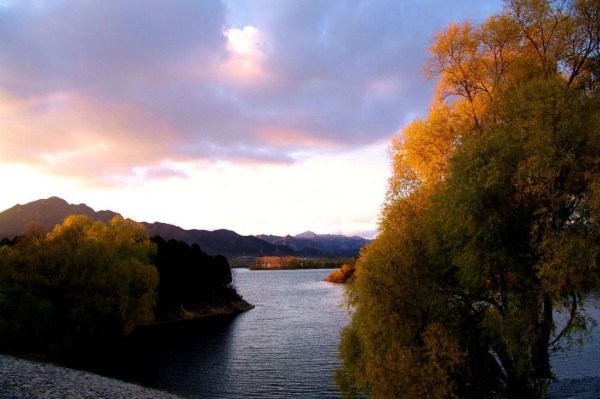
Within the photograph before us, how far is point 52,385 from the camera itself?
97.5 ft

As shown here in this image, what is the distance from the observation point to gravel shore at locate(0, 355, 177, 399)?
85.6 feet

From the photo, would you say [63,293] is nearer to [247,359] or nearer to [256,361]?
[247,359]

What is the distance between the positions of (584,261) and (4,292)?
55.8 metres

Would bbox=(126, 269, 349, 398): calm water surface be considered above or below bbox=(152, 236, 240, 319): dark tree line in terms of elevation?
below

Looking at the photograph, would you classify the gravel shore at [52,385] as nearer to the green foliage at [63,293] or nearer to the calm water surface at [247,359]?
the calm water surface at [247,359]

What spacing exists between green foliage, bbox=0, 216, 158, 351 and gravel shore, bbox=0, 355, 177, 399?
14.6 metres

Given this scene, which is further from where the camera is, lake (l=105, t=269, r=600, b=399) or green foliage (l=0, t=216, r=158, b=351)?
green foliage (l=0, t=216, r=158, b=351)

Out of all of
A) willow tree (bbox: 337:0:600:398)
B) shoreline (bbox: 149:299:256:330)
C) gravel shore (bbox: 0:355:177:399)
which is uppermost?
willow tree (bbox: 337:0:600:398)

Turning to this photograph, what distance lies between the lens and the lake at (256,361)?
1634 inches

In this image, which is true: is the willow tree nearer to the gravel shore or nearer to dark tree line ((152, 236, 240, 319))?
the gravel shore

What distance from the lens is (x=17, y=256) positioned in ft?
190

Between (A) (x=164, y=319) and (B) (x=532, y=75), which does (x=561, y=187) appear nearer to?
(B) (x=532, y=75)

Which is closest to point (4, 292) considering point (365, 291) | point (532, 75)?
point (365, 291)

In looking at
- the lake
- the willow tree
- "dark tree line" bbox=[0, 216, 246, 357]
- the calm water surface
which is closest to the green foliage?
"dark tree line" bbox=[0, 216, 246, 357]
